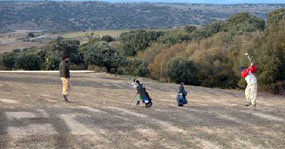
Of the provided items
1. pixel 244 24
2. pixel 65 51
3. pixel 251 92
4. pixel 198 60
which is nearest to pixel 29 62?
pixel 65 51

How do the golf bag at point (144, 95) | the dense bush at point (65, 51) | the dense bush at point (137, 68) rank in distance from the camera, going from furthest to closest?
the dense bush at point (65, 51), the dense bush at point (137, 68), the golf bag at point (144, 95)

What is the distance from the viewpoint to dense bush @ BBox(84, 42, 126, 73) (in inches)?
2371

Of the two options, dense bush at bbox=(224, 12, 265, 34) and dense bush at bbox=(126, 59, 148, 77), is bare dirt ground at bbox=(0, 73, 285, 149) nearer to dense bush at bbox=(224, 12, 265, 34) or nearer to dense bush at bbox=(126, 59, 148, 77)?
dense bush at bbox=(126, 59, 148, 77)

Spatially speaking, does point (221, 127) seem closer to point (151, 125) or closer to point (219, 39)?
point (151, 125)

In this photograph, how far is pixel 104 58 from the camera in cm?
6012

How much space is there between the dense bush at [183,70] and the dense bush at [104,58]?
8.25 metres

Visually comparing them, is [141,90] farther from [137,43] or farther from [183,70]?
[137,43]

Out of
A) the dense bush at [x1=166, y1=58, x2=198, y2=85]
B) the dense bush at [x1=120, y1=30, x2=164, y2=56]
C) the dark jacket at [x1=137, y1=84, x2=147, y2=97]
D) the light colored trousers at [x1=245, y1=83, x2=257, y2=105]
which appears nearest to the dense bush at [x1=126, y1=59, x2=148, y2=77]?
the dense bush at [x1=166, y1=58, x2=198, y2=85]

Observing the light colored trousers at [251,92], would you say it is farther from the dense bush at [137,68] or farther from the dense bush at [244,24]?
the dense bush at [244,24]

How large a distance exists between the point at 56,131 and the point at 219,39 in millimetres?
59978

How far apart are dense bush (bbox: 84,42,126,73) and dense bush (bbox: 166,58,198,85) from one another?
825 cm

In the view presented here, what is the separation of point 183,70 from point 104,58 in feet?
38.3

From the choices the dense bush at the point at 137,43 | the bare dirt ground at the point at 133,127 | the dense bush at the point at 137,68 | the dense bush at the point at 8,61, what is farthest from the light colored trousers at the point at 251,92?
the dense bush at the point at 137,43

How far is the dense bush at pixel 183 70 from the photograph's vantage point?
5616 cm
